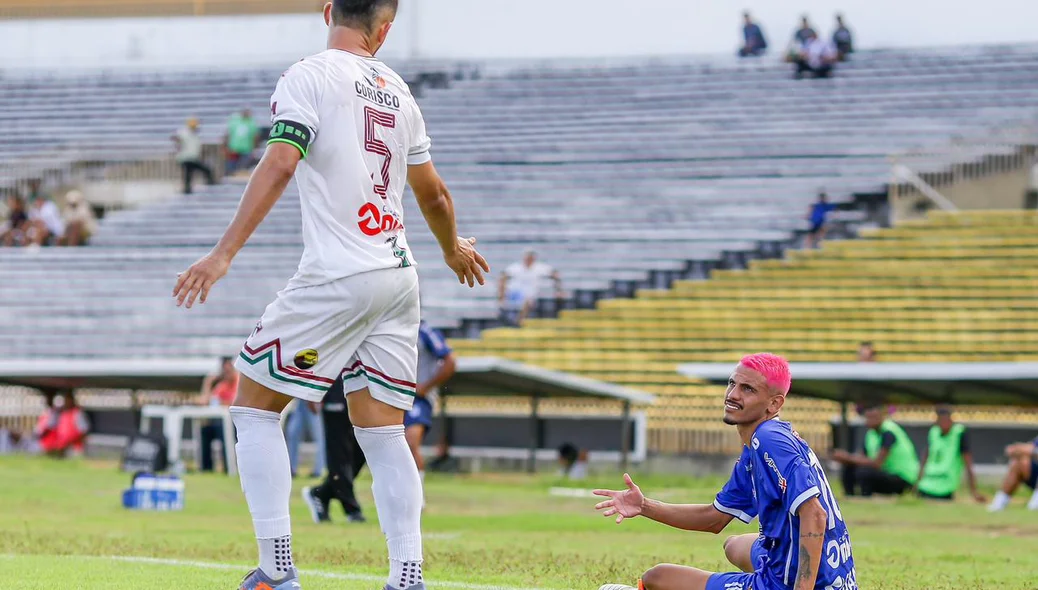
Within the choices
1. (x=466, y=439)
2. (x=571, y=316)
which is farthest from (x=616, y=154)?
(x=466, y=439)

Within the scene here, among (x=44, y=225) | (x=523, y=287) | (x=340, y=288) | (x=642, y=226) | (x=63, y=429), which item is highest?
(x=340, y=288)

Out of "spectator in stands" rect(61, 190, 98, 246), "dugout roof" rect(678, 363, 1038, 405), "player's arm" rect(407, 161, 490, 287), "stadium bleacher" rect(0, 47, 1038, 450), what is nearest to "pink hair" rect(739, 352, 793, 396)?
"player's arm" rect(407, 161, 490, 287)

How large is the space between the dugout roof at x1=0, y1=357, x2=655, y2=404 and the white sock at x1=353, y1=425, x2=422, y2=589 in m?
13.3

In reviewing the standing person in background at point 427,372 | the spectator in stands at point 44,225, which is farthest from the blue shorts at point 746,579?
the spectator in stands at point 44,225

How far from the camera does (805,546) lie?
5.20 m

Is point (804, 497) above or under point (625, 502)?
above

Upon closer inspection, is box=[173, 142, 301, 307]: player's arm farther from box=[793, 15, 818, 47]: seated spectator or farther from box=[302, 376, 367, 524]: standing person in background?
box=[793, 15, 818, 47]: seated spectator

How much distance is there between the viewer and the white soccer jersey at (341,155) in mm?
5395

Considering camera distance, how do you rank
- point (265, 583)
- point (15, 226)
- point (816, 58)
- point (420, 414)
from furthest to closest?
point (816, 58)
point (15, 226)
point (420, 414)
point (265, 583)

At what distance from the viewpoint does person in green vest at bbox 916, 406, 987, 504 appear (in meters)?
16.9

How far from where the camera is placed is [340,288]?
543 centimetres

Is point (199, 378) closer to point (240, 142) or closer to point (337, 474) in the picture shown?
Answer: point (337, 474)

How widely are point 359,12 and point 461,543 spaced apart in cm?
522

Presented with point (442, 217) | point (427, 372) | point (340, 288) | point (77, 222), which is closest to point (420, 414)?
point (427, 372)
